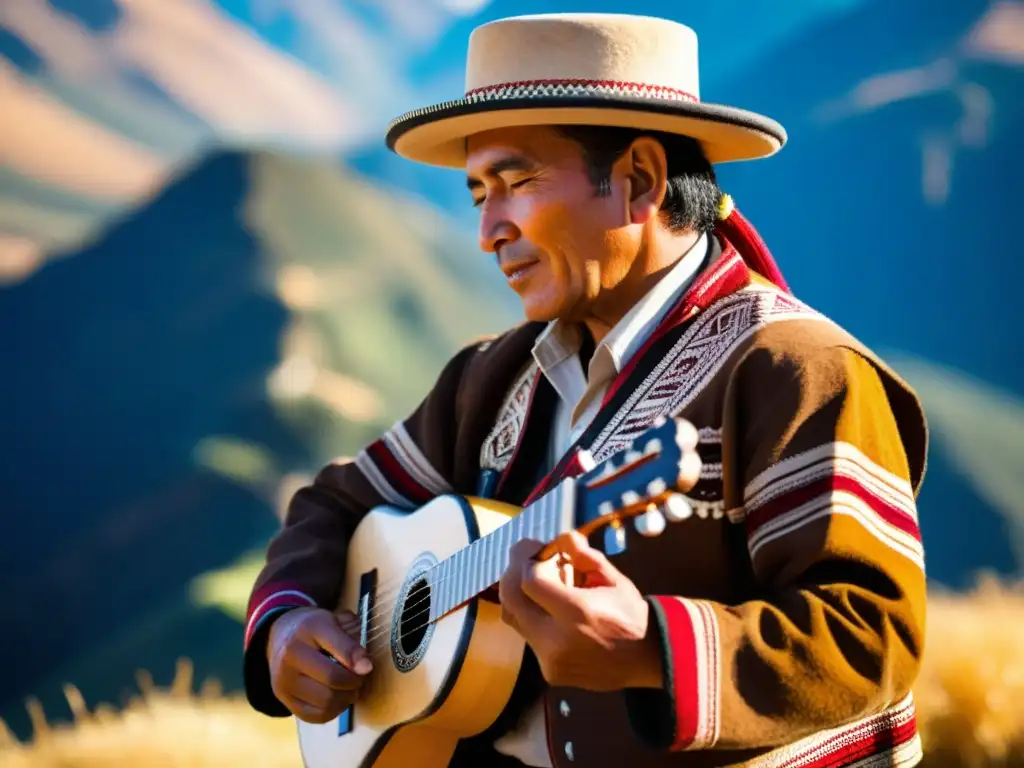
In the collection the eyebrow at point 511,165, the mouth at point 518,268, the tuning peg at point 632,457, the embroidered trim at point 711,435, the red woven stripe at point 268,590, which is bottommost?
the tuning peg at point 632,457

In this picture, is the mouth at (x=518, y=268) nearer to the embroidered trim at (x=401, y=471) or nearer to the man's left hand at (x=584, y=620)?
the embroidered trim at (x=401, y=471)

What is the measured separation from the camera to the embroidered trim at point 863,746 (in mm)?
2014

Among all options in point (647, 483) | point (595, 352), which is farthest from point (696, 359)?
point (647, 483)

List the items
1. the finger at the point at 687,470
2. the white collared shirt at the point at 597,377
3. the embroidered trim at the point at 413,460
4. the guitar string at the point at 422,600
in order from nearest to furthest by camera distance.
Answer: the finger at the point at 687,470 < the guitar string at the point at 422,600 < the white collared shirt at the point at 597,377 < the embroidered trim at the point at 413,460

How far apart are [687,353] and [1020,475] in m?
3.50

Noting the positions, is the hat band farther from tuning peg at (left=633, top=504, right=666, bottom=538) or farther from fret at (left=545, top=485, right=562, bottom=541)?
tuning peg at (left=633, top=504, right=666, bottom=538)

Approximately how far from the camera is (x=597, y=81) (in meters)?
2.28

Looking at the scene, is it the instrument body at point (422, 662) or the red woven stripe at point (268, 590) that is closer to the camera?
the instrument body at point (422, 662)

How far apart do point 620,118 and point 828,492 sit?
2.75 ft

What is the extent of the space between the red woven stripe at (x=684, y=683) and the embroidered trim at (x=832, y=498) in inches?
10.5

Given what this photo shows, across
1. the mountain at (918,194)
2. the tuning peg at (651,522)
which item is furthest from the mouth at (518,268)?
the mountain at (918,194)

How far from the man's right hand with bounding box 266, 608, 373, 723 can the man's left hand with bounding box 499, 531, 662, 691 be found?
927mm

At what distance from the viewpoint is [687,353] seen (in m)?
2.17

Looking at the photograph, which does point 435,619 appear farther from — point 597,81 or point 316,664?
point 597,81
